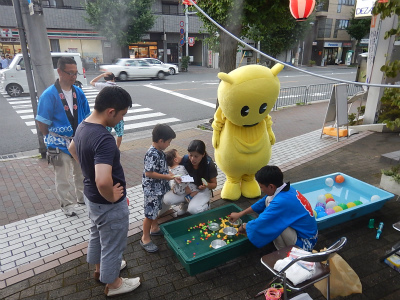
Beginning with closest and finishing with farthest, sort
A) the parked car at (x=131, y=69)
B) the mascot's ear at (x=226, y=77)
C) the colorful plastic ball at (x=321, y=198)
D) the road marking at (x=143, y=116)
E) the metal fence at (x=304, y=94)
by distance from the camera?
the mascot's ear at (x=226, y=77)
the colorful plastic ball at (x=321, y=198)
the road marking at (x=143, y=116)
the metal fence at (x=304, y=94)
the parked car at (x=131, y=69)

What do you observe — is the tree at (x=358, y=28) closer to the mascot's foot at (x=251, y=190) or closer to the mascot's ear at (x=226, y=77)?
the mascot's foot at (x=251, y=190)

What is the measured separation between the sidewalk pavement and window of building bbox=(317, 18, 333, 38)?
39.6 m

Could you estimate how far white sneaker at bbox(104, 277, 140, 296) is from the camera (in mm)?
2941

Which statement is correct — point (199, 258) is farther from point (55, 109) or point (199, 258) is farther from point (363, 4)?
point (363, 4)

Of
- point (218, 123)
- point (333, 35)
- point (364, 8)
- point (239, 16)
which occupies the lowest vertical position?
point (218, 123)

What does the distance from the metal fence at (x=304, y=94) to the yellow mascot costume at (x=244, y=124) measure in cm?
858

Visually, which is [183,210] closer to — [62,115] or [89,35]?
[62,115]

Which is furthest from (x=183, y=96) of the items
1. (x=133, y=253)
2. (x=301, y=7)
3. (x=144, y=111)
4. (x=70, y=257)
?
(x=70, y=257)

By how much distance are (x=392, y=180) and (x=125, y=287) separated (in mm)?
4613

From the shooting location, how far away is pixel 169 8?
30969mm

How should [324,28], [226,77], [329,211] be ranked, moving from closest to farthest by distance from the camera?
[226,77], [329,211], [324,28]

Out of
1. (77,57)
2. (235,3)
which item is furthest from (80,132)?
(77,57)

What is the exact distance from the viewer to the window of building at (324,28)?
129 ft

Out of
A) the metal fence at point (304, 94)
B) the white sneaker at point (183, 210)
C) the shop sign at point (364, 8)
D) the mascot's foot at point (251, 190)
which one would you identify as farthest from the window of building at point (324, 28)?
the white sneaker at point (183, 210)
